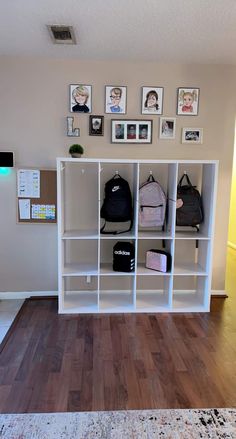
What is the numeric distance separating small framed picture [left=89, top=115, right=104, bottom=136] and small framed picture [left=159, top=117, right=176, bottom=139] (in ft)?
2.00

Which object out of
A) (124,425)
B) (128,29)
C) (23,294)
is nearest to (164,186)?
(128,29)

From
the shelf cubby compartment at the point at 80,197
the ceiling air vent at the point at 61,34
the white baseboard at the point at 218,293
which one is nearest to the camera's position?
the ceiling air vent at the point at 61,34

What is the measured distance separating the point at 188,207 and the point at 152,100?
114 cm

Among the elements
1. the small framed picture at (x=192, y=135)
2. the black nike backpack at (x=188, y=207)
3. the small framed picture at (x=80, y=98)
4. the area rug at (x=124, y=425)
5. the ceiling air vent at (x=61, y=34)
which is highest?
the ceiling air vent at (x=61, y=34)

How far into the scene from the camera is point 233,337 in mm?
2707

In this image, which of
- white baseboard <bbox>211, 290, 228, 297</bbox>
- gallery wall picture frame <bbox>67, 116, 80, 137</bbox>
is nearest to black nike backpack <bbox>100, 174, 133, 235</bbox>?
gallery wall picture frame <bbox>67, 116, 80, 137</bbox>

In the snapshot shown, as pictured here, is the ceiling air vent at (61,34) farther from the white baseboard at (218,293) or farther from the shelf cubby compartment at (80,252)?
the white baseboard at (218,293)

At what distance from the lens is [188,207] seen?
10.2 ft

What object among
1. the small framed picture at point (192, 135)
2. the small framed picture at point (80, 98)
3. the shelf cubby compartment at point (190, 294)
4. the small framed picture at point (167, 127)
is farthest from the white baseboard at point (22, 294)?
the small framed picture at point (192, 135)

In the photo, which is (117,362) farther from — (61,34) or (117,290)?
(61,34)

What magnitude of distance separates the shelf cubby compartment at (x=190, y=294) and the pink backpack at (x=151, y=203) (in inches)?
32.4

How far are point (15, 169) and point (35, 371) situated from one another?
1.93 meters

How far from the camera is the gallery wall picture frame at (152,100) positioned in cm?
317

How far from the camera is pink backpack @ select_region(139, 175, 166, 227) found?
3.04 meters
